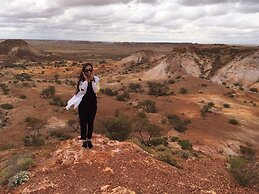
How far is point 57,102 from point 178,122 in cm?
1050

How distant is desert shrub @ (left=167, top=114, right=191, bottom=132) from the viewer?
70.9ft

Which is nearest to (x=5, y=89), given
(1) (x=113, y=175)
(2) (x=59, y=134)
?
(2) (x=59, y=134)

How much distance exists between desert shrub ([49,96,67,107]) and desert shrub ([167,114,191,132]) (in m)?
8.45

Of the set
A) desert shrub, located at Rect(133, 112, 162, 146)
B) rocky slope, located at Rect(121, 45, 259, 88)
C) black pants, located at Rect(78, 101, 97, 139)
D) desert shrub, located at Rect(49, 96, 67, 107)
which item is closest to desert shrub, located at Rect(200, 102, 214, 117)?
desert shrub, located at Rect(133, 112, 162, 146)

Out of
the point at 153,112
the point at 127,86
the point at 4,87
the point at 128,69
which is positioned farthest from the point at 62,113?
the point at 128,69

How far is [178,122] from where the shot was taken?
22750mm

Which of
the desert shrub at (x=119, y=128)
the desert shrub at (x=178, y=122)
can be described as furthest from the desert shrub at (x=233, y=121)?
the desert shrub at (x=119, y=128)

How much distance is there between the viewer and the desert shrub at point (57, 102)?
92.2ft

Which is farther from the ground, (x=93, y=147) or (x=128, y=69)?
(x=93, y=147)

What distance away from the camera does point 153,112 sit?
26.5 meters

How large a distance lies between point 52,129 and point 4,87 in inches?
642

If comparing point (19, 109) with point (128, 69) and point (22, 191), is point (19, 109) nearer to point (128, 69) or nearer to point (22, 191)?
point (22, 191)

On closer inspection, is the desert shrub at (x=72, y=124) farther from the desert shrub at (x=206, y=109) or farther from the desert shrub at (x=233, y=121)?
the desert shrub at (x=233, y=121)

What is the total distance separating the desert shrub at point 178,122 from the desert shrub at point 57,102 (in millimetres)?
8450
